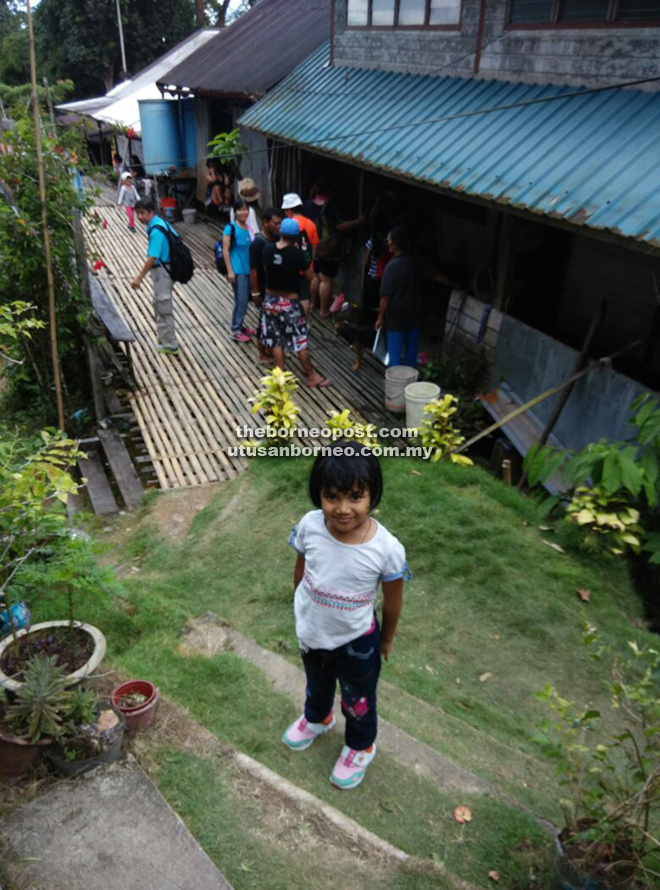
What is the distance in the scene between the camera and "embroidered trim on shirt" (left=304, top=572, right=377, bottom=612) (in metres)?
2.63

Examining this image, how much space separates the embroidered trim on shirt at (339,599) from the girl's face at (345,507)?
0.27 meters

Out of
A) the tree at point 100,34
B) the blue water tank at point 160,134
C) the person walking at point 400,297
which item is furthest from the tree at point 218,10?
the person walking at point 400,297

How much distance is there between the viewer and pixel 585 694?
3.91 meters

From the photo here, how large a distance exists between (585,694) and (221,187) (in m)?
12.9

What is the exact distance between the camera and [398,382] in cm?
705

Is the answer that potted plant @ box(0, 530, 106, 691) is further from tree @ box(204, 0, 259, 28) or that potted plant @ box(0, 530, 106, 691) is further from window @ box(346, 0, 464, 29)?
tree @ box(204, 0, 259, 28)

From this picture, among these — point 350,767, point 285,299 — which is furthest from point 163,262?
point 350,767

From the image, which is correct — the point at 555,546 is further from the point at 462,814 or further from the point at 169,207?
the point at 169,207

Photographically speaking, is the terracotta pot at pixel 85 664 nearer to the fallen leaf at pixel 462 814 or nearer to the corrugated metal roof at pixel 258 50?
the fallen leaf at pixel 462 814

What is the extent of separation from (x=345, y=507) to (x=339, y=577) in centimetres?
32

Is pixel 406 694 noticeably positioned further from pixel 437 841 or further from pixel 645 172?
pixel 645 172

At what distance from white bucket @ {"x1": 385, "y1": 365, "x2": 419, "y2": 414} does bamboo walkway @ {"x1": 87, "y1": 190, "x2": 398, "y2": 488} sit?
0.17 meters

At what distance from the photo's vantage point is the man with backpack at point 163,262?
7.64 meters

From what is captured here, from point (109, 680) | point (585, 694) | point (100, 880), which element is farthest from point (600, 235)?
point (100, 880)
